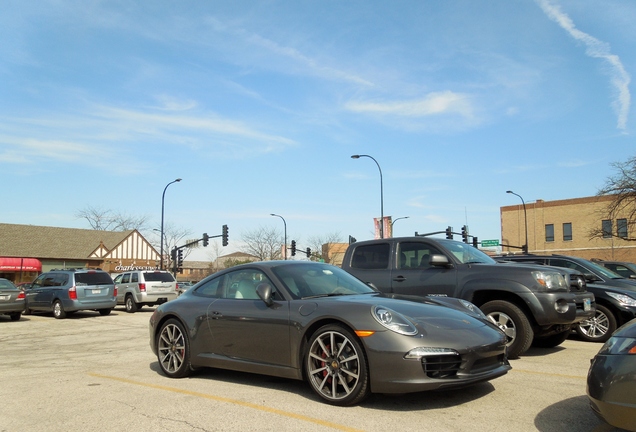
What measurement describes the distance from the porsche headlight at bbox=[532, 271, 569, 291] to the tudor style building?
56.8m

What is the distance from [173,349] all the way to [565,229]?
6035 centimetres

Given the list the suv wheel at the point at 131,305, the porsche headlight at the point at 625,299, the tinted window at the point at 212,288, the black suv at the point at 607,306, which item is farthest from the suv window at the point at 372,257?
the suv wheel at the point at 131,305

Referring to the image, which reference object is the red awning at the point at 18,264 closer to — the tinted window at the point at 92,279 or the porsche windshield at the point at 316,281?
the tinted window at the point at 92,279

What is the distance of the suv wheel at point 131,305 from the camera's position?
22688mm

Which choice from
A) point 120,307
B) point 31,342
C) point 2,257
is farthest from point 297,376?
point 2,257

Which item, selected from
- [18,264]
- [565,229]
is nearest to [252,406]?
[18,264]

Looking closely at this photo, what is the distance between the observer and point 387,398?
17.9ft

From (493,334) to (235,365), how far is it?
2771mm

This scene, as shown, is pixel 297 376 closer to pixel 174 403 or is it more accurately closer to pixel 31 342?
pixel 174 403

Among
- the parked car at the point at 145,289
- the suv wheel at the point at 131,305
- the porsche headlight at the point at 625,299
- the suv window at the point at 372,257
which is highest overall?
the suv window at the point at 372,257

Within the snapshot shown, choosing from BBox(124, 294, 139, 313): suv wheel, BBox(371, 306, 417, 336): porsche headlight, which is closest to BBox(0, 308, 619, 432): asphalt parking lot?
BBox(371, 306, 417, 336): porsche headlight

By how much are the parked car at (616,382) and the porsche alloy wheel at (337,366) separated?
6.22 feet

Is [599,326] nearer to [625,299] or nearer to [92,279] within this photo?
[625,299]

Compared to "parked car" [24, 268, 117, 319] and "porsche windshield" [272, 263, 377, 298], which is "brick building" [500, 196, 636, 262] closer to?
"parked car" [24, 268, 117, 319]
